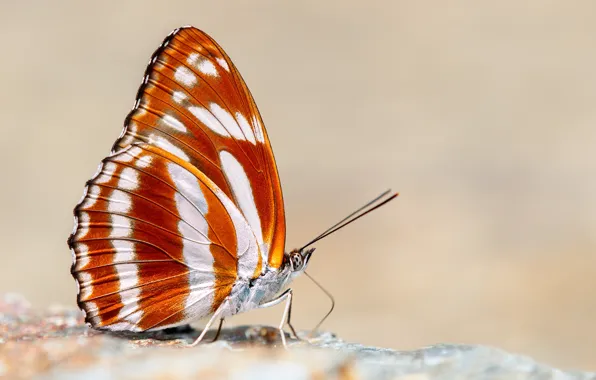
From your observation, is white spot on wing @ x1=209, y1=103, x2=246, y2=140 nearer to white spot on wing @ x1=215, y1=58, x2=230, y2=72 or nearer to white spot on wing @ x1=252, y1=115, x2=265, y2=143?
white spot on wing @ x1=252, y1=115, x2=265, y2=143

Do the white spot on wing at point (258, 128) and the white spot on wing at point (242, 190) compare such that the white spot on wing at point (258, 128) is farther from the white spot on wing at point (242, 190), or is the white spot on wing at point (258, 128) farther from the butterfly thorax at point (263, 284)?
the butterfly thorax at point (263, 284)

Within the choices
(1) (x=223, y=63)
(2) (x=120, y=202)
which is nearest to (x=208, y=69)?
(1) (x=223, y=63)

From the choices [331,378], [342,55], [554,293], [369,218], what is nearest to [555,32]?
[342,55]

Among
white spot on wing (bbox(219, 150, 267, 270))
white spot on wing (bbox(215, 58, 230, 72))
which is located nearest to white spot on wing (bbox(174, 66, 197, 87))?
white spot on wing (bbox(215, 58, 230, 72))

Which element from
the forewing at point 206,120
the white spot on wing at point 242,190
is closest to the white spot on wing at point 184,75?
the forewing at point 206,120

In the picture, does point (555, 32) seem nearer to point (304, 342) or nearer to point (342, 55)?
point (342, 55)

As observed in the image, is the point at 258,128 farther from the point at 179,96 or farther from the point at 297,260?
the point at 297,260
